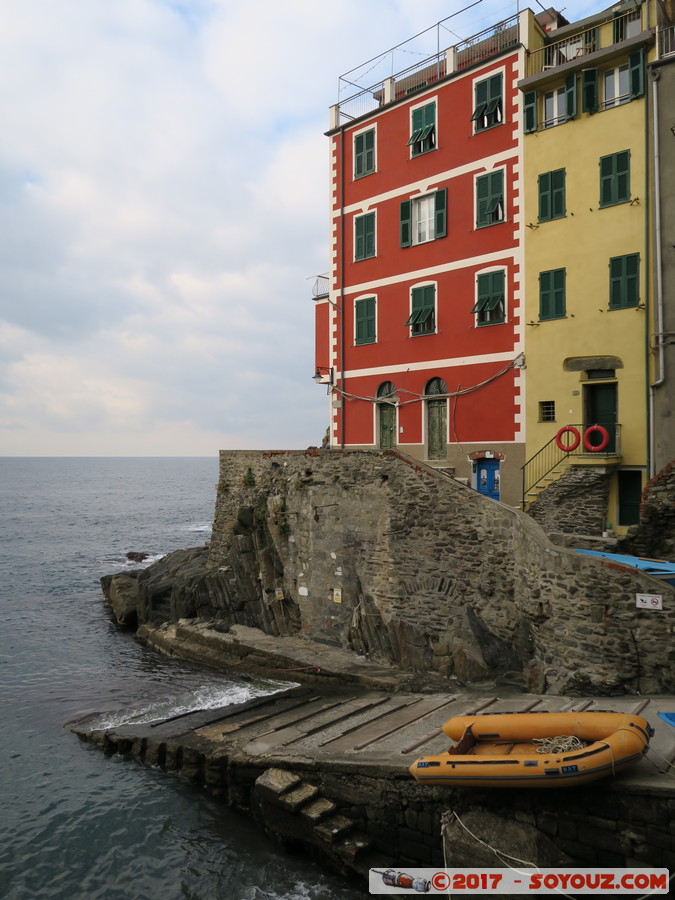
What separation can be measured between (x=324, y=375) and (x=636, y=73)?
48.5ft

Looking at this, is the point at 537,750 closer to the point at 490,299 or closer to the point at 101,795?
the point at 101,795

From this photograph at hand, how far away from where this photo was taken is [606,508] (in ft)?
61.4

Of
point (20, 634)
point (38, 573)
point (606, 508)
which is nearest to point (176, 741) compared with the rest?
point (606, 508)

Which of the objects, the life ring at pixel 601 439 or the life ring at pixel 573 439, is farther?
the life ring at pixel 573 439

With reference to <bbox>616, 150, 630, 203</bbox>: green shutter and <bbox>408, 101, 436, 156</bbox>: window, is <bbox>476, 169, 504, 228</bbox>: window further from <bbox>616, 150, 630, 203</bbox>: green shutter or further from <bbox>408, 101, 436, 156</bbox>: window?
<bbox>616, 150, 630, 203</bbox>: green shutter

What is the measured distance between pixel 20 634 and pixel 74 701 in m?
10.2

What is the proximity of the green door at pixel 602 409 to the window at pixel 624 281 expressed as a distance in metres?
2.47

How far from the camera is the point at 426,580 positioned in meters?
18.0

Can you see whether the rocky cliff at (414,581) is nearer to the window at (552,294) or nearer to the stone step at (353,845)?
the stone step at (353,845)

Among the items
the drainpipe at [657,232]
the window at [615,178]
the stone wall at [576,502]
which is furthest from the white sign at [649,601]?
the window at [615,178]

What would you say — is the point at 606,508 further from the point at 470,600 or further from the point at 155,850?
the point at 155,850

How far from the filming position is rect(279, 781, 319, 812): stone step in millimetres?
12625

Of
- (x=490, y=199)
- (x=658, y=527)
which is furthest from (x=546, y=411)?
(x=490, y=199)

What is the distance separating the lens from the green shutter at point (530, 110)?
2030 cm
